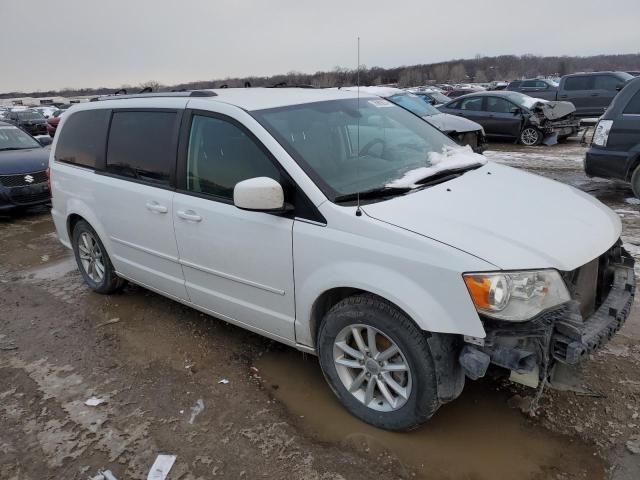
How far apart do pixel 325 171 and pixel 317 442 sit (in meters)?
1.52

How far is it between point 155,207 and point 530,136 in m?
12.2

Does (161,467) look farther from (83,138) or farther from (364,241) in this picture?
(83,138)

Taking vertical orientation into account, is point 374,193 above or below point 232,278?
above

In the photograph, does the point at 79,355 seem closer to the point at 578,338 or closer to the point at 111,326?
the point at 111,326

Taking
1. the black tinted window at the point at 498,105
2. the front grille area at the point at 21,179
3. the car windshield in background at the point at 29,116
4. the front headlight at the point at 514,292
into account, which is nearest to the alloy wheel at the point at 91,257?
the front headlight at the point at 514,292

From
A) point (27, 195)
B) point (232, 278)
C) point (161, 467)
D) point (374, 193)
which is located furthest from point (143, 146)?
point (27, 195)

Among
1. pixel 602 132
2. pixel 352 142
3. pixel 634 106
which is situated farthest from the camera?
pixel 602 132

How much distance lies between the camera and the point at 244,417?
301 cm

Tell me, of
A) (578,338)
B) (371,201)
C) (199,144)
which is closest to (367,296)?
(371,201)

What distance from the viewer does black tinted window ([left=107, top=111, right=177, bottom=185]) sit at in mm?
3592

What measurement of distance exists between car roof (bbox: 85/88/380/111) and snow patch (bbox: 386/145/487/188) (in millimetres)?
829

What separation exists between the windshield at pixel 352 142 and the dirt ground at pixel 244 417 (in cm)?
137

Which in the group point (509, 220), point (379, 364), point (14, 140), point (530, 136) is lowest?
point (530, 136)

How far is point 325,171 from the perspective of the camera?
9.68 ft
